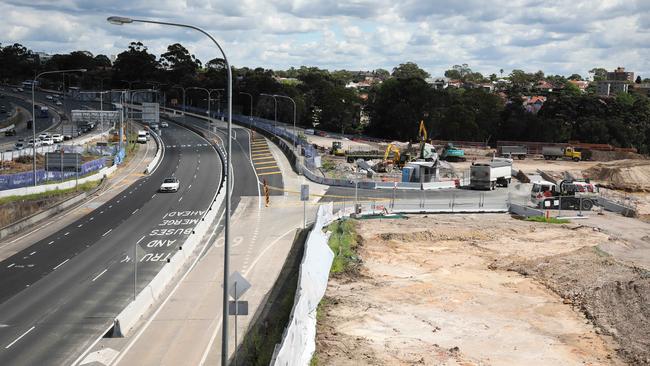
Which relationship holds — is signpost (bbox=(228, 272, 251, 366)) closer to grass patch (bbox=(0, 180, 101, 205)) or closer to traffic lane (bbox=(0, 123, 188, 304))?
traffic lane (bbox=(0, 123, 188, 304))

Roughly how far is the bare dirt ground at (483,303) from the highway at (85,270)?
358 inches

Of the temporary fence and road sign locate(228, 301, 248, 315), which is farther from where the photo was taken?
road sign locate(228, 301, 248, 315)

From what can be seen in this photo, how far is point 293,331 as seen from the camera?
821 inches

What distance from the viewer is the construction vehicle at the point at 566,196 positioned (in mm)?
62219

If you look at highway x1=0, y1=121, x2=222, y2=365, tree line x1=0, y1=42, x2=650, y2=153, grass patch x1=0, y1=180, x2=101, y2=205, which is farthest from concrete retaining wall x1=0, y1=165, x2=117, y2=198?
tree line x1=0, y1=42, x2=650, y2=153

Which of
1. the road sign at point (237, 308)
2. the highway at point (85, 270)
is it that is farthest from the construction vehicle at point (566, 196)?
the road sign at point (237, 308)

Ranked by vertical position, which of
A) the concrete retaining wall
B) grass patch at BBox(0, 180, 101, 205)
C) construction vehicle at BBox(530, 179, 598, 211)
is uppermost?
construction vehicle at BBox(530, 179, 598, 211)

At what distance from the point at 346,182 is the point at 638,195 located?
99.6ft

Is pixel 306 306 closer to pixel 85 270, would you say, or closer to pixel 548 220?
pixel 85 270

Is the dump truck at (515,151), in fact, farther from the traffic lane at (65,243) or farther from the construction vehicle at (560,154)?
the traffic lane at (65,243)

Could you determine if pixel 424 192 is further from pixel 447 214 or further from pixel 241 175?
pixel 241 175

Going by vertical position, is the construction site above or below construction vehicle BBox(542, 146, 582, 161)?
below

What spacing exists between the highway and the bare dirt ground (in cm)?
908

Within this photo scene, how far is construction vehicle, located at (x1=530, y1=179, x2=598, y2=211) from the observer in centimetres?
6222
